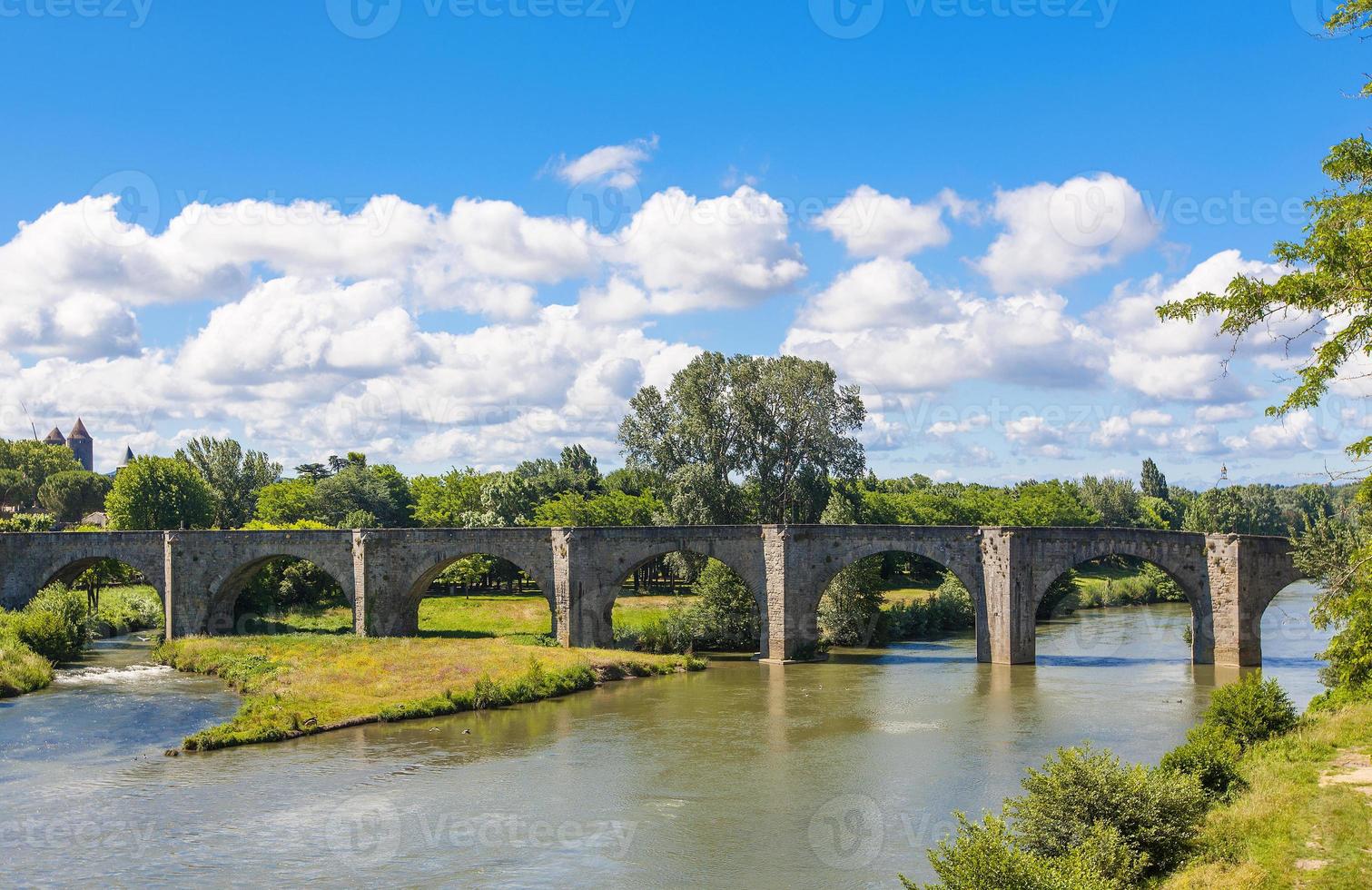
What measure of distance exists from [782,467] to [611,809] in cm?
3788

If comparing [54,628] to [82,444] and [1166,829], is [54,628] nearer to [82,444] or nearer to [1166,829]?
[1166,829]

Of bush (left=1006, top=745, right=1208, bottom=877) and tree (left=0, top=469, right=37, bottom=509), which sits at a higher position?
tree (left=0, top=469, right=37, bottom=509)

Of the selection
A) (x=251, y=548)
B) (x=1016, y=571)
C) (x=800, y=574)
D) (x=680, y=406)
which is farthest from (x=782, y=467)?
(x=251, y=548)

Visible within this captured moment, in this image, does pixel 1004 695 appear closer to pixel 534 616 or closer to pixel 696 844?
pixel 696 844

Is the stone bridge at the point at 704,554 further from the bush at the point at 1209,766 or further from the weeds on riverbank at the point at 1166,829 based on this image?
the weeds on riverbank at the point at 1166,829

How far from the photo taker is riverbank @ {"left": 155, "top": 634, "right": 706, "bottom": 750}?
33812 mm

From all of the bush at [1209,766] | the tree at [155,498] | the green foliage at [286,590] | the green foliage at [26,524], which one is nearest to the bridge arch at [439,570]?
the green foliage at [286,590]

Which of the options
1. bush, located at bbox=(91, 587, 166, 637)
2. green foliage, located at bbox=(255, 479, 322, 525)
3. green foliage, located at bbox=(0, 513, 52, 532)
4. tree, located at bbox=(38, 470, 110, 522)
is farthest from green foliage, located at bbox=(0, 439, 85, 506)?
bush, located at bbox=(91, 587, 166, 637)

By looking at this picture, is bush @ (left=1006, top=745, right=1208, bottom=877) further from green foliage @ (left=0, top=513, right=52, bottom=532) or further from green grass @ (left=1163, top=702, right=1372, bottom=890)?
green foliage @ (left=0, top=513, right=52, bottom=532)

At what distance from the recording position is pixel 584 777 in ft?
90.5

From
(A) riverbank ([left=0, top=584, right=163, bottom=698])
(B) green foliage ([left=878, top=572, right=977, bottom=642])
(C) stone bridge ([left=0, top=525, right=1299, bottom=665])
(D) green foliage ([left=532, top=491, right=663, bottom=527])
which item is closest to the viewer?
(A) riverbank ([left=0, top=584, right=163, bottom=698])

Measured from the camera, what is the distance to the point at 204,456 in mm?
98688

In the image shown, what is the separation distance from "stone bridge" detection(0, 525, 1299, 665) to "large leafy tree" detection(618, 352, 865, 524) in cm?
1187

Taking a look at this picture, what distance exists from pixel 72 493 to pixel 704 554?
8322cm
